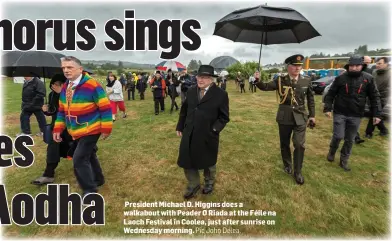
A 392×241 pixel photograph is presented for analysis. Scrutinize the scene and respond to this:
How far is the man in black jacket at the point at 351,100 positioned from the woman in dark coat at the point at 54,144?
463 centimetres

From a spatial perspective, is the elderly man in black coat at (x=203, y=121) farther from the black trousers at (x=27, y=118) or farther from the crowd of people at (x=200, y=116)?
the black trousers at (x=27, y=118)

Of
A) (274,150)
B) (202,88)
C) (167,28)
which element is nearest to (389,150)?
(274,150)

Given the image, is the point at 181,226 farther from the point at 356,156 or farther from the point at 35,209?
the point at 356,156

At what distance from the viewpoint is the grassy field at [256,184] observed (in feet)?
9.88

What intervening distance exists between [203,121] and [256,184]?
1.66m

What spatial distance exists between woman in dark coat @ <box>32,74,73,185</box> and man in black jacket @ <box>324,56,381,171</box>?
463cm

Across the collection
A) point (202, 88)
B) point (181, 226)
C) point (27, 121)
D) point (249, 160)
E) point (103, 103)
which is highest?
point (202, 88)

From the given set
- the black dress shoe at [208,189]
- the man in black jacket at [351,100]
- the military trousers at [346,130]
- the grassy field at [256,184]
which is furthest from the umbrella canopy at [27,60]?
the military trousers at [346,130]

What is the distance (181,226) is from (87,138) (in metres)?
1.71

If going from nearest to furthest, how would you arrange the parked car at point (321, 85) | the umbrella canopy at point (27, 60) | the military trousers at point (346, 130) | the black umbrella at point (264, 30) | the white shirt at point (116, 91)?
the black umbrella at point (264, 30) < the military trousers at point (346, 130) < the umbrella canopy at point (27, 60) < the white shirt at point (116, 91) < the parked car at point (321, 85)

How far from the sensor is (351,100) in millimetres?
4301

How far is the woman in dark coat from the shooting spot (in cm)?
368

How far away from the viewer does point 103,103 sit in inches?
125

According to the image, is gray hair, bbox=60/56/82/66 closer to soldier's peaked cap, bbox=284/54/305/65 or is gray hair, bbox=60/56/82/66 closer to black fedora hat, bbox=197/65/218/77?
black fedora hat, bbox=197/65/218/77
